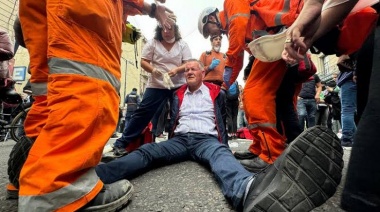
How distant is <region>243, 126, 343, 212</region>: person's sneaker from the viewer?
78 centimetres

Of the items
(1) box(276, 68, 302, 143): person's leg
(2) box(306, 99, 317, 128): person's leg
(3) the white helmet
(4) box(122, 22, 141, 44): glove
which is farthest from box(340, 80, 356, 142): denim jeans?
(4) box(122, 22, 141, 44): glove

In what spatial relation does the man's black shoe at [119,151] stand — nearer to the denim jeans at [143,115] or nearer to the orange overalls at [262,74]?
the denim jeans at [143,115]

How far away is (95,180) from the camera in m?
0.91

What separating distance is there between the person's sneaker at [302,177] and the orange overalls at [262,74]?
2.20 feet

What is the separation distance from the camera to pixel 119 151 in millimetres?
2078

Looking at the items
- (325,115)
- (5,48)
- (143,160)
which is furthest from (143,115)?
(325,115)

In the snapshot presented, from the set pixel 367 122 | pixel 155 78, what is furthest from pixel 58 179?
pixel 155 78

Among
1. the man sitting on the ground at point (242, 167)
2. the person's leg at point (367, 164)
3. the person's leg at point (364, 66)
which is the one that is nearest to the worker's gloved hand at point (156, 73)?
the man sitting on the ground at point (242, 167)

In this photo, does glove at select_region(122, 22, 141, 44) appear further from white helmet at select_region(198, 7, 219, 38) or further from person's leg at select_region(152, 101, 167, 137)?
white helmet at select_region(198, 7, 219, 38)

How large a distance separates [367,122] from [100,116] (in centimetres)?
80

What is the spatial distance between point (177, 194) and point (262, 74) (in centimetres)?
97

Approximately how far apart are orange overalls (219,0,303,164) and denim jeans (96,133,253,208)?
26 centimetres

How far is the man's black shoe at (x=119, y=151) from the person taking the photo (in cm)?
203

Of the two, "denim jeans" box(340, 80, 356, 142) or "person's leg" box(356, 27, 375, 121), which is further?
"denim jeans" box(340, 80, 356, 142)
